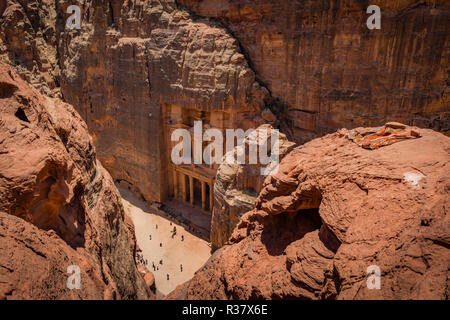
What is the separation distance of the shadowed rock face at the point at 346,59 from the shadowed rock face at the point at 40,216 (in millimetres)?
12758

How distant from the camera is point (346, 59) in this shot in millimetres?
15109

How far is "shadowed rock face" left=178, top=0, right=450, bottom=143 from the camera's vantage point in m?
13.8

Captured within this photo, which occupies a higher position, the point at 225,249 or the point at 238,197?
the point at 225,249

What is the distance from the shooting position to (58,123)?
6.82m

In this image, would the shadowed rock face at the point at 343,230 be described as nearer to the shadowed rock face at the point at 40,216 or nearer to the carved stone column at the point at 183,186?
the shadowed rock face at the point at 40,216

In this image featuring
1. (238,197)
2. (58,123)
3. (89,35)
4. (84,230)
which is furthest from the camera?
(89,35)

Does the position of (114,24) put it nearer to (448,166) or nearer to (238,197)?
(238,197)

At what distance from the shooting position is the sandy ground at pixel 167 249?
1617 cm

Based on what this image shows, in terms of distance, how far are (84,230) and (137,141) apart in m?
17.4

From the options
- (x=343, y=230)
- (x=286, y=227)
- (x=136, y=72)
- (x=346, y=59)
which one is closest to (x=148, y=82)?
(x=136, y=72)

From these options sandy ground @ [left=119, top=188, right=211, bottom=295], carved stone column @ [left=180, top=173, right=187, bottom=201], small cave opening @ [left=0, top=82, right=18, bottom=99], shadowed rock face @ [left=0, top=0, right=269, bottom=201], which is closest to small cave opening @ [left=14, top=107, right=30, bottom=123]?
small cave opening @ [left=0, top=82, right=18, bottom=99]

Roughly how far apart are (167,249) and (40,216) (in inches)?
563
